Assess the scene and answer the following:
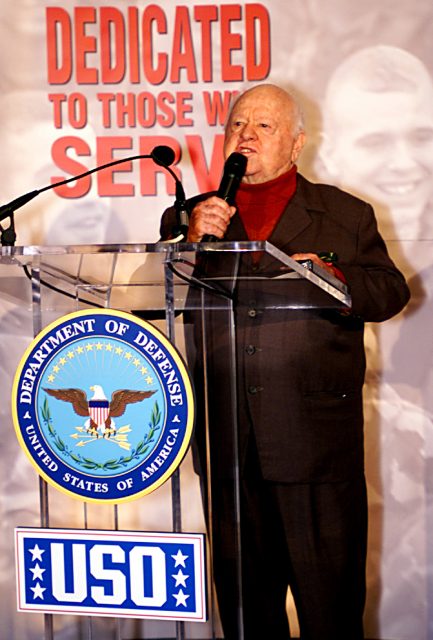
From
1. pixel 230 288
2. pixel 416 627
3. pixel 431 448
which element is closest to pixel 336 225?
pixel 230 288

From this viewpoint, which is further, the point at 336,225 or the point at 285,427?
the point at 336,225

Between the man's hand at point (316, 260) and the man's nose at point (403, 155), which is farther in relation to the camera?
the man's nose at point (403, 155)

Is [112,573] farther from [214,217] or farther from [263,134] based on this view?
[263,134]

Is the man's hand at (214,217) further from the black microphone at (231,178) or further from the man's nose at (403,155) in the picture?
the man's nose at (403,155)

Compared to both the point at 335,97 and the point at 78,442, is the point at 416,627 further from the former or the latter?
the point at 78,442

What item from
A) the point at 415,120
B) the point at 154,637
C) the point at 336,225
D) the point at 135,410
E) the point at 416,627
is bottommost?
the point at 416,627

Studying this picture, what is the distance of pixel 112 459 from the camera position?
4.89 ft

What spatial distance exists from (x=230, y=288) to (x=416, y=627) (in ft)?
6.34

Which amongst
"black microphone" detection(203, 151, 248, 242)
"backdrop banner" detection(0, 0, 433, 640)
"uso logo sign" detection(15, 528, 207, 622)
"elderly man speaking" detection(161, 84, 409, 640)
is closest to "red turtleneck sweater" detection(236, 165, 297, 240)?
"elderly man speaking" detection(161, 84, 409, 640)

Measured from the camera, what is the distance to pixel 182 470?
4.93 ft

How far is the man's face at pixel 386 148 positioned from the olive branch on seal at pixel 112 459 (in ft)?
5.81

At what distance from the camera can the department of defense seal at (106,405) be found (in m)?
1.48

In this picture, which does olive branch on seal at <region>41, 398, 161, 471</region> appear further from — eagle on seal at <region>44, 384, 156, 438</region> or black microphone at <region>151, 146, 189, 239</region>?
black microphone at <region>151, 146, 189, 239</region>

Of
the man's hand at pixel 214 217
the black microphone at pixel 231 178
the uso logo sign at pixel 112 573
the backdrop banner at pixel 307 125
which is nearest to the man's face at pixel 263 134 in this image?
the black microphone at pixel 231 178
